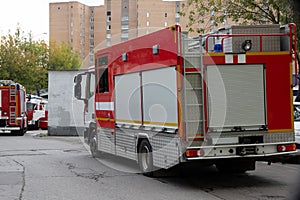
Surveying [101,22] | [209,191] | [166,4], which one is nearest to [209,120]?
[209,191]

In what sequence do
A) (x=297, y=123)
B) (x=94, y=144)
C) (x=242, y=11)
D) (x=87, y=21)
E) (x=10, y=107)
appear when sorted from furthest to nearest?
(x=87, y=21)
(x=10, y=107)
(x=242, y=11)
(x=94, y=144)
(x=297, y=123)

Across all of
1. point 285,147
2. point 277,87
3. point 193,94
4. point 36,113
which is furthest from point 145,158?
point 36,113

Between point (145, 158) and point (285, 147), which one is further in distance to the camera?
point (145, 158)

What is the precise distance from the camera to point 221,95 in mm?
9758

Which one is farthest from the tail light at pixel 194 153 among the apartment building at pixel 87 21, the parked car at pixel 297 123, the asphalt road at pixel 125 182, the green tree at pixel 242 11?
the apartment building at pixel 87 21

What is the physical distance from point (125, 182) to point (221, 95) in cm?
285

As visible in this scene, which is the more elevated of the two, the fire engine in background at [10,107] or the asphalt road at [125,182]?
the fire engine in background at [10,107]

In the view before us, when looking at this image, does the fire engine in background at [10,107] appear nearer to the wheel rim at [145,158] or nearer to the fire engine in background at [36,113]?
the fire engine in background at [36,113]

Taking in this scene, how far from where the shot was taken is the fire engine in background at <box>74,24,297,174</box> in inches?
380

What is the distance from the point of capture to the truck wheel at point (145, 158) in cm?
1125

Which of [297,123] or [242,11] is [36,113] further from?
[297,123]

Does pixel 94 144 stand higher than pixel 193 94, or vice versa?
pixel 193 94

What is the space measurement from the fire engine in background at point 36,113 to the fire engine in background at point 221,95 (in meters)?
28.0

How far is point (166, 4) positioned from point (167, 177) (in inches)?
2830
